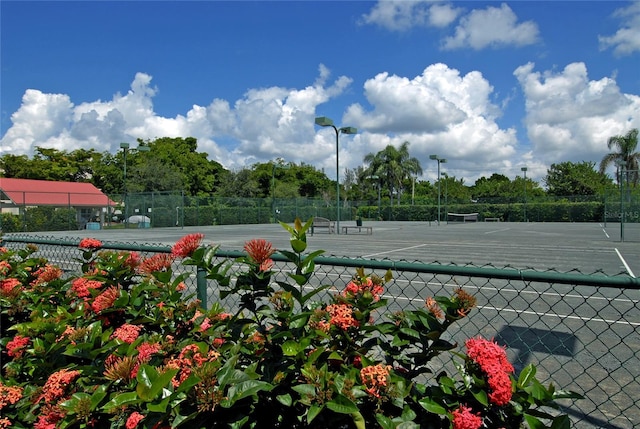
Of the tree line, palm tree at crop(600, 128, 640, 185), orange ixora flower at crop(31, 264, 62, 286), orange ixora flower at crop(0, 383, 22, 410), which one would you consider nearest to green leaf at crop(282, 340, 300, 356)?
orange ixora flower at crop(0, 383, 22, 410)

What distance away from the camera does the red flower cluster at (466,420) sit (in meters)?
1.31

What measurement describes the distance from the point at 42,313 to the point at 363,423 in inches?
74.3

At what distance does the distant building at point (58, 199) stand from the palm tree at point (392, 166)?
109 ft

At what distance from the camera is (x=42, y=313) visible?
236cm

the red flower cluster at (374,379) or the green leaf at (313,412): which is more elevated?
the red flower cluster at (374,379)

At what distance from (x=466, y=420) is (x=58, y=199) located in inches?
1991

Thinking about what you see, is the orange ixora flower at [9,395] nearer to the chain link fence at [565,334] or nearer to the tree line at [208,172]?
the chain link fence at [565,334]

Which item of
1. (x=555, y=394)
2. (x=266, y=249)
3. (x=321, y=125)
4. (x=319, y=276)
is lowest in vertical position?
(x=319, y=276)

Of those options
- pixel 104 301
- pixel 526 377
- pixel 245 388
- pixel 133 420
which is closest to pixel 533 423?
pixel 526 377

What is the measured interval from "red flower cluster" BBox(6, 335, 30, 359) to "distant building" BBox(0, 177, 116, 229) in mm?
34601

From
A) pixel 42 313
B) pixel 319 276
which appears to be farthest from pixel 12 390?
pixel 319 276

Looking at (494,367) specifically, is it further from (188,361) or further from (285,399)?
(188,361)

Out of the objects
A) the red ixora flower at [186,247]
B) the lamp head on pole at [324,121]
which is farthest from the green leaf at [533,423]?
the lamp head on pole at [324,121]

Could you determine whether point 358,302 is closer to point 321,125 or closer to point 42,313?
point 42,313
